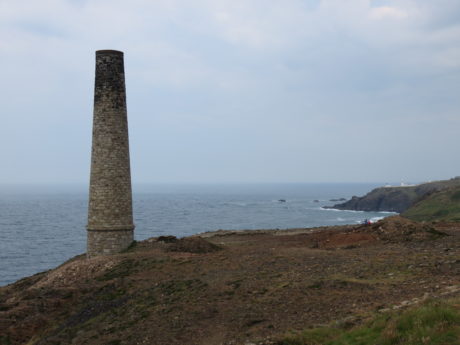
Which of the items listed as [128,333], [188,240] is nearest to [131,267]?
[188,240]

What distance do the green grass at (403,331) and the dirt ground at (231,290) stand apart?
2.24 ft

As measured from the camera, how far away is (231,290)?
53.0 feet

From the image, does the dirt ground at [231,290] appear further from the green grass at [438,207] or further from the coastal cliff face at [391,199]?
the coastal cliff face at [391,199]

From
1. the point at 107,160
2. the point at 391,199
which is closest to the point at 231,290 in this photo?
the point at 107,160

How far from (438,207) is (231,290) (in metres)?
53.5

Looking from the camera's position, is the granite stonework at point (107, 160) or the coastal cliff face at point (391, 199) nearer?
the granite stonework at point (107, 160)

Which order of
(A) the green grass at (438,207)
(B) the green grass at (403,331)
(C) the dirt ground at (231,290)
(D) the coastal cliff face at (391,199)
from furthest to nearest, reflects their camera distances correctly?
1. (D) the coastal cliff face at (391,199)
2. (A) the green grass at (438,207)
3. (C) the dirt ground at (231,290)
4. (B) the green grass at (403,331)

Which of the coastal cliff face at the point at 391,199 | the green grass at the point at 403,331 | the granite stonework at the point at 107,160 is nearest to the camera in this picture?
the green grass at the point at 403,331

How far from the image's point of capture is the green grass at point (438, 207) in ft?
184

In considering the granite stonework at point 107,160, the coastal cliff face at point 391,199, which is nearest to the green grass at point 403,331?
the granite stonework at point 107,160

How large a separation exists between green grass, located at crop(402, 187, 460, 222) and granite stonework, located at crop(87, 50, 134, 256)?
42.0 m

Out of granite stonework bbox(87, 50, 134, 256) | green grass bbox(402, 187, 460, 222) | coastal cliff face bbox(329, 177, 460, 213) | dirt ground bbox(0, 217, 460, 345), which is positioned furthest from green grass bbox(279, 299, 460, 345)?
coastal cliff face bbox(329, 177, 460, 213)

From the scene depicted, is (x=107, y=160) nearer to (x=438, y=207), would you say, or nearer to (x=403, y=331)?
(x=403, y=331)

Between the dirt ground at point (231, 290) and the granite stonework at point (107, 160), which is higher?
the granite stonework at point (107, 160)
